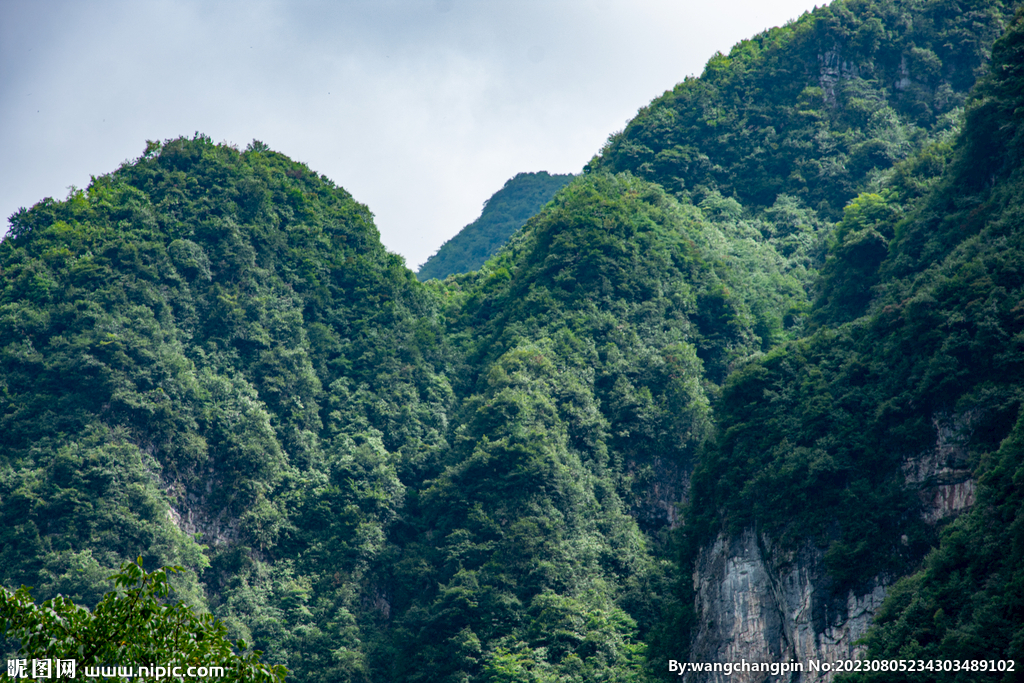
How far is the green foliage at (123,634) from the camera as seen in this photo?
847 centimetres

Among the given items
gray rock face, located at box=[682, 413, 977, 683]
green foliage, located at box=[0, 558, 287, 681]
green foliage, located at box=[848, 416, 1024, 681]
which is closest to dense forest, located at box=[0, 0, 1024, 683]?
green foliage, located at box=[848, 416, 1024, 681]

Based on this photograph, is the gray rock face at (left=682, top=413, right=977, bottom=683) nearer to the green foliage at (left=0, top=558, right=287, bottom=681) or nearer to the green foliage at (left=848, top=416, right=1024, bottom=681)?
the green foliage at (left=848, top=416, right=1024, bottom=681)

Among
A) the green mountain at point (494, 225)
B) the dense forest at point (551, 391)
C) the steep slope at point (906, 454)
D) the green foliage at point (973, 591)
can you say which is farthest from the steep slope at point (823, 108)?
the green foliage at point (973, 591)

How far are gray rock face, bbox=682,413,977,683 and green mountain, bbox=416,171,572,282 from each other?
56.8 metres

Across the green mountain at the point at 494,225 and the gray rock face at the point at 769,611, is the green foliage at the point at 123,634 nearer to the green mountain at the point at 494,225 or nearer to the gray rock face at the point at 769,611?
the gray rock face at the point at 769,611

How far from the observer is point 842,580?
25.7 meters

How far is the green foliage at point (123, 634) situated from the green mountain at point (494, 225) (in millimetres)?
75485

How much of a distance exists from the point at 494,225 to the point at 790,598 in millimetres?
64989

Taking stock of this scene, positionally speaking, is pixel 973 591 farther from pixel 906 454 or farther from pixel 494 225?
pixel 494 225

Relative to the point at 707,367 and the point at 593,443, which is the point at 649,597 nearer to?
the point at 593,443

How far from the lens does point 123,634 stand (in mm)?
8594

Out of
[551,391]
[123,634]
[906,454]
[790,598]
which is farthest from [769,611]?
[123,634]

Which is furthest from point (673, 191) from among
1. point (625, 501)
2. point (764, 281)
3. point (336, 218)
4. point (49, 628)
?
point (49, 628)

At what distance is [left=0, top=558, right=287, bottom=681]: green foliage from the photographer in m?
8.47
